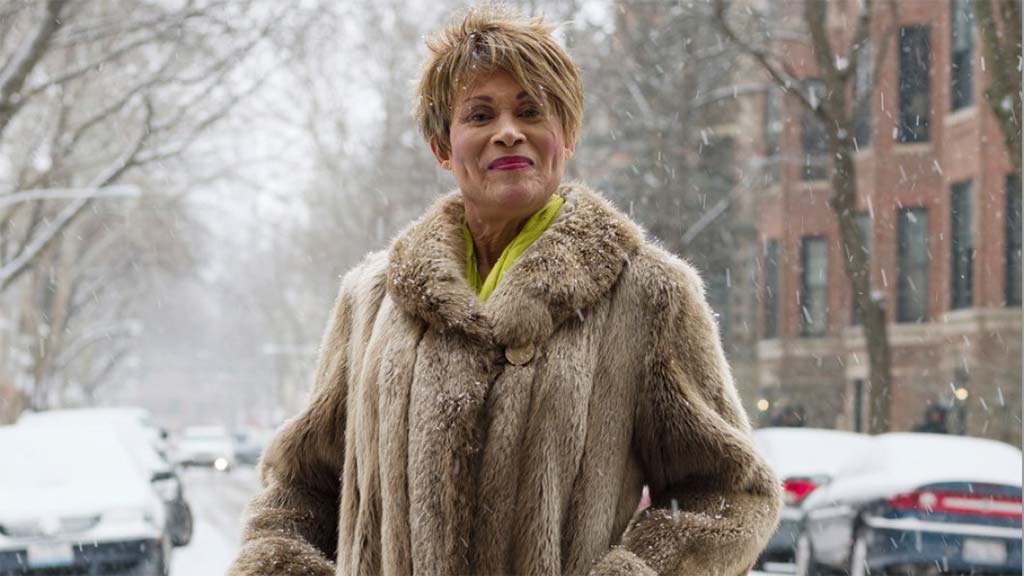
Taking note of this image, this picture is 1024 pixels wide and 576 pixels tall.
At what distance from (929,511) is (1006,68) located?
141 inches

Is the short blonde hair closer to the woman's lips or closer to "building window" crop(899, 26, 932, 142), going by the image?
the woman's lips

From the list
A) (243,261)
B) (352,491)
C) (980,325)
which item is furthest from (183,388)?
(352,491)

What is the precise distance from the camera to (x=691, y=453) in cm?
270

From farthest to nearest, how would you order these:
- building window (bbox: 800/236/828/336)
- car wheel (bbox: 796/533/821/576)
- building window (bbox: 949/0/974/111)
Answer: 1. building window (bbox: 800/236/828/336)
2. building window (bbox: 949/0/974/111)
3. car wheel (bbox: 796/533/821/576)

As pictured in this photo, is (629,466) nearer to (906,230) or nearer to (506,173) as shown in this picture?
(506,173)

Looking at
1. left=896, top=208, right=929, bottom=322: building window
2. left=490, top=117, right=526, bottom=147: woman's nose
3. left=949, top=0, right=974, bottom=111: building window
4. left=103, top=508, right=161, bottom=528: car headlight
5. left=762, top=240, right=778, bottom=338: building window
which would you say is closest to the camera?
left=490, top=117, right=526, bottom=147: woman's nose

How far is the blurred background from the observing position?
64.4 ft

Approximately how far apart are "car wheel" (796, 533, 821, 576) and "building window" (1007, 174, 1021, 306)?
1346 centimetres

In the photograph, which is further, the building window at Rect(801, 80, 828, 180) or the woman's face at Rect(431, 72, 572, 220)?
the building window at Rect(801, 80, 828, 180)

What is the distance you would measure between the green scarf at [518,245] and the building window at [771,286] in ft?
116

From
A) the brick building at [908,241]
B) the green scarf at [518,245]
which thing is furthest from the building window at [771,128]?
the green scarf at [518,245]

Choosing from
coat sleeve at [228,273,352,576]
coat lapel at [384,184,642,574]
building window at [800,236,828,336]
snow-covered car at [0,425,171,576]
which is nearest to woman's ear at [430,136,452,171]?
coat lapel at [384,184,642,574]

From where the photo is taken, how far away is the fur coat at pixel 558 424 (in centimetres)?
262

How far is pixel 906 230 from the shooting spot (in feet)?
102
